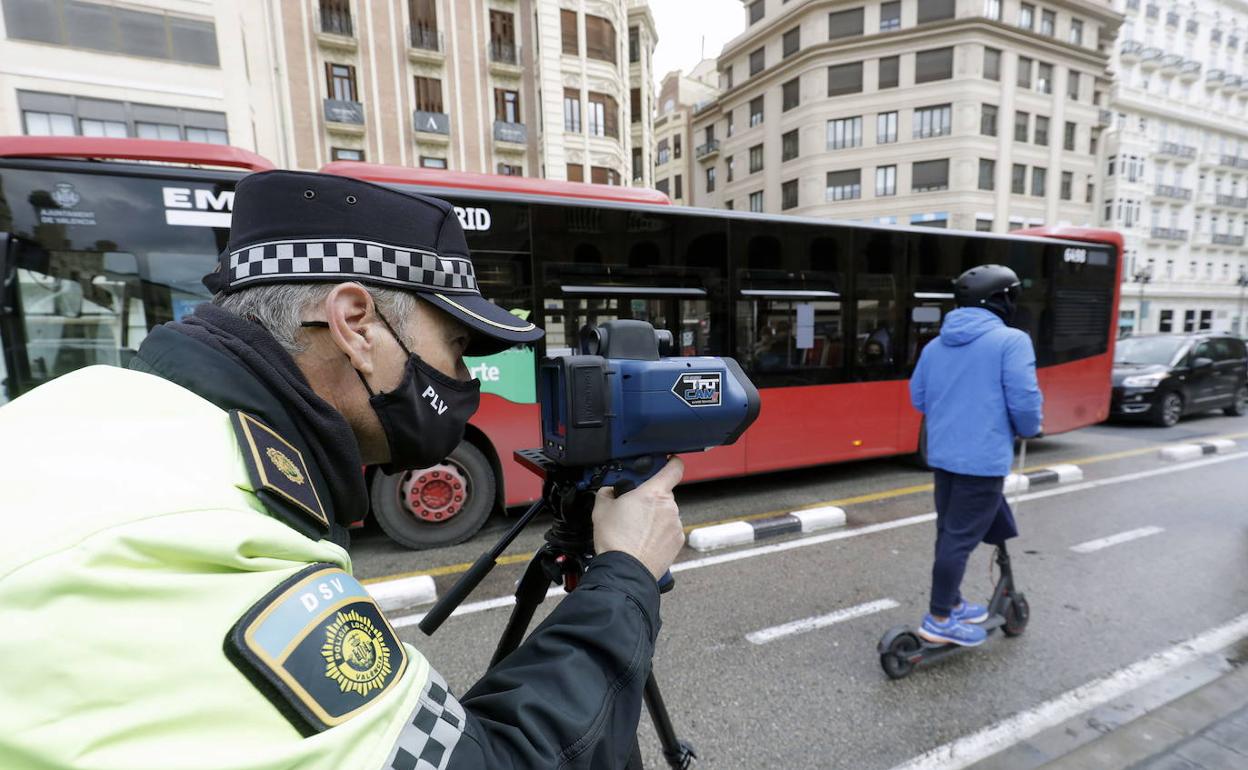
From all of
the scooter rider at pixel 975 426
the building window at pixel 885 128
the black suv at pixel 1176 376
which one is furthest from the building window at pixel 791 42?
the scooter rider at pixel 975 426

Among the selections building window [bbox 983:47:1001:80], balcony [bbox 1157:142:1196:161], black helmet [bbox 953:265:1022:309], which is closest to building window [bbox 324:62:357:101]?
black helmet [bbox 953:265:1022:309]

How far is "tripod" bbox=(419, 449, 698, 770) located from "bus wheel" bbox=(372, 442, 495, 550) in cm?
321

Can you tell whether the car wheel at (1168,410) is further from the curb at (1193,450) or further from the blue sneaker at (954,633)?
the blue sneaker at (954,633)

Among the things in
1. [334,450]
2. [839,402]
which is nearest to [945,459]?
[334,450]

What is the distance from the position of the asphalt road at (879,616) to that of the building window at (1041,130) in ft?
115

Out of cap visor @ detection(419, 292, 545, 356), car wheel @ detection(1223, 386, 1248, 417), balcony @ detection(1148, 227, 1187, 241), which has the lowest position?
car wheel @ detection(1223, 386, 1248, 417)

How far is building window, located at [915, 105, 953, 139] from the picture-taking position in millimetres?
30625

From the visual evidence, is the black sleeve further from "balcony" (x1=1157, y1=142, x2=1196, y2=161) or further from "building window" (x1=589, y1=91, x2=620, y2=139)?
"balcony" (x1=1157, y1=142, x2=1196, y2=161)

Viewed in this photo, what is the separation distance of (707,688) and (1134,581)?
3.38 metres

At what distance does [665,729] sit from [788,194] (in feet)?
121

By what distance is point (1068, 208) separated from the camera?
33406 millimetres

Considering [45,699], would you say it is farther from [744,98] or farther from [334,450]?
[744,98]

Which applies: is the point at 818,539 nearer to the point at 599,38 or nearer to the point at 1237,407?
the point at 1237,407

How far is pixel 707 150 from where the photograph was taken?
42.0m
